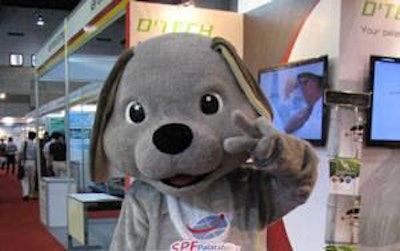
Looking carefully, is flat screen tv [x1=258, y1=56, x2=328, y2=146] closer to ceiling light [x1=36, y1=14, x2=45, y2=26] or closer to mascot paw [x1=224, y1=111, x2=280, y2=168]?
mascot paw [x1=224, y1=111, x2=280, y2=168]

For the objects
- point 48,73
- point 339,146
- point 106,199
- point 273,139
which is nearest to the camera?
point 273,139

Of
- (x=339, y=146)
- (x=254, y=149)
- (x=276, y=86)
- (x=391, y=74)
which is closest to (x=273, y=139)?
(x=254, y=149)

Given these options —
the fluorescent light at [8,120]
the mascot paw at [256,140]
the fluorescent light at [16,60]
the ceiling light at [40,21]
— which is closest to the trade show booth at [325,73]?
the mascot paw at [256,140]

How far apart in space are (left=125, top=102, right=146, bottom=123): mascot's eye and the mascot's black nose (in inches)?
5.0

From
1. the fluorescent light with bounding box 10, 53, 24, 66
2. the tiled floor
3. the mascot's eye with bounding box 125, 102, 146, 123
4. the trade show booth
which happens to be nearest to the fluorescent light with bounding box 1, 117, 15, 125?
the fluorescent light with bounding box 10, 53, 24, 66

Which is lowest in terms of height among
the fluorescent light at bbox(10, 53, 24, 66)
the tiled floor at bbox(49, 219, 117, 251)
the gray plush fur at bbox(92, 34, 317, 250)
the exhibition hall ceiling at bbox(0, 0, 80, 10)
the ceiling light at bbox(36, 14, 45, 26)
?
the tiled floor at bbox(49, 219, 117, 251)

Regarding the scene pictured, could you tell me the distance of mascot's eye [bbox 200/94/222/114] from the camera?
4.68ft

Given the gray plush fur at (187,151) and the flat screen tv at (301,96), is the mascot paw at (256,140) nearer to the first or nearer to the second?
the gray plush fur at (187,151)

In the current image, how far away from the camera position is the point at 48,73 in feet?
29.5

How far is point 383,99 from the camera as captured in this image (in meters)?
3.50

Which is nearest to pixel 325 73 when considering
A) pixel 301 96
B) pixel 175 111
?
pixel 301 96

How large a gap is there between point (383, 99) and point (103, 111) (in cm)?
251

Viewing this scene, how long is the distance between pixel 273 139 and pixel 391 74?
8.40 ft

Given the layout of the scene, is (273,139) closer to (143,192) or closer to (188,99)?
(188,99)
